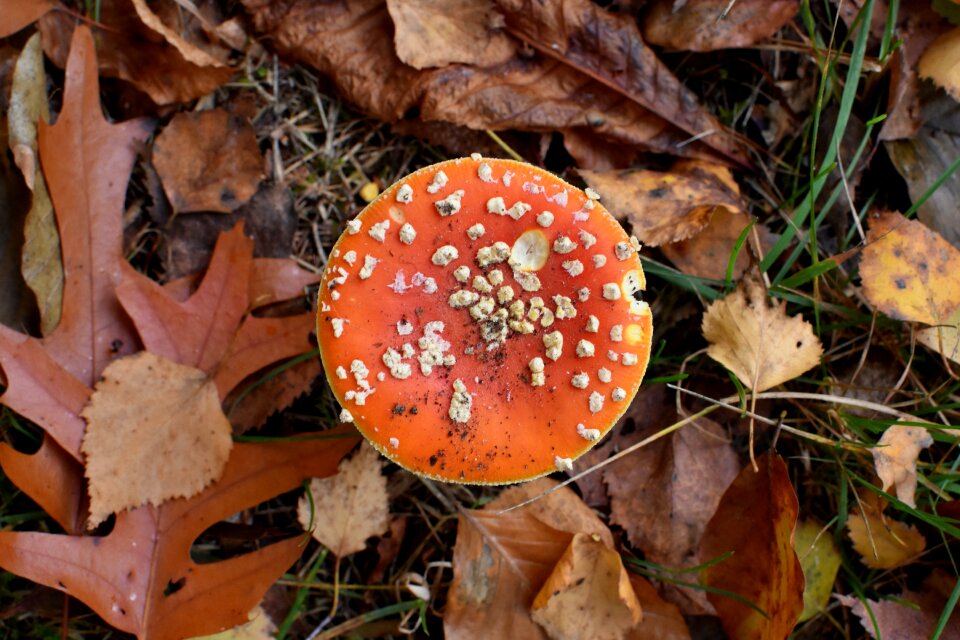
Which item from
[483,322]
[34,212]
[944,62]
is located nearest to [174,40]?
[34,212]

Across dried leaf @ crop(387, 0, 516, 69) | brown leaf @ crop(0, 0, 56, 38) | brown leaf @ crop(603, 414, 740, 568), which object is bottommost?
brown leaf @ crop(603, 414, 740, 568)

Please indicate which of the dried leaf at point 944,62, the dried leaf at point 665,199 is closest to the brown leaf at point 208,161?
the dried leaf at point 665,199

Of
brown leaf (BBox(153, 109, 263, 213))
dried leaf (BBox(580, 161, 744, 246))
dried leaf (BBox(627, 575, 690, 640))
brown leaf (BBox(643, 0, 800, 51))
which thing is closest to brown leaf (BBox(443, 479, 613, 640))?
dried leaf (BBox(627, 575, 690, 640))

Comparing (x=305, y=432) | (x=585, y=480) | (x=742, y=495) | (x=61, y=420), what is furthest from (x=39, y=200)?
(x=742, y=495)

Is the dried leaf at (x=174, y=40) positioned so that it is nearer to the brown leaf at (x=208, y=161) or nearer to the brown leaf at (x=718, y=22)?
the brown leaf at (x=208, y=161)

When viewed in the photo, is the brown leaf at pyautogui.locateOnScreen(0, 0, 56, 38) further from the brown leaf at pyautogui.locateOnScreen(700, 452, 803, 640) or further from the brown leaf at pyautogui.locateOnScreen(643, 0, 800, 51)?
the brown leaf at pyautogui.locateOnScreen(700, 452, 803, 640)

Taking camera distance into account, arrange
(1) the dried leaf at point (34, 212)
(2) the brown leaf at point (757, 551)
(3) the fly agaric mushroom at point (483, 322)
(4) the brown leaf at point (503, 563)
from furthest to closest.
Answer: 1. (4) the brown leaf at point (503, 563)
2. (1) the dried leaf at point (34, 212)
3. (2) the brown leaf at point (757, 551)
4. (3) the fly agaric mushroom at point (483, 322)
